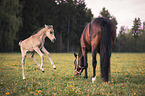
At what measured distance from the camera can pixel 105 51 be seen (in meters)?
6.06

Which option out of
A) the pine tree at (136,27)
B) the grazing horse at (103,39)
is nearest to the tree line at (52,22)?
the pine tree at (136,27)

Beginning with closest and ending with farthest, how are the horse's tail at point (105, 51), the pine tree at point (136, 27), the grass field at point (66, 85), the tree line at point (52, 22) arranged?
the grass field at point (66, 85), the horse's tail at point (105, 51), the tree line at point (52, 22), the pine tree at point (136, 27)

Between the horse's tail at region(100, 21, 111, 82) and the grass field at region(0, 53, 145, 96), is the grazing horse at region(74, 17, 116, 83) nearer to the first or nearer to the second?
the horse's tail at region(100, 21, 111, 82)

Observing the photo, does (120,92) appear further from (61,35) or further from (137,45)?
(137,45)

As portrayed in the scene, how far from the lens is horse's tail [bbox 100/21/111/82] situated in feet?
19.8

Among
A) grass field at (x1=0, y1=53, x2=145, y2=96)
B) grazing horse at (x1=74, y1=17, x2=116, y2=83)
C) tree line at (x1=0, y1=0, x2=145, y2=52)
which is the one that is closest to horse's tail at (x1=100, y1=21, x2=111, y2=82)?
grazing horse at (x1=74, y1=17, x2=116, y2=83)

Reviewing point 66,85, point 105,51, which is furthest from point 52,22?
point 105,51

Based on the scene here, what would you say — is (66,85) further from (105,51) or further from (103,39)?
(103,39)

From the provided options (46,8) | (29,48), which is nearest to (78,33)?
(46,8)

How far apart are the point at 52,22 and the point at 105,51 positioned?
4328cm

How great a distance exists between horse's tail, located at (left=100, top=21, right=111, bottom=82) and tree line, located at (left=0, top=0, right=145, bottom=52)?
33181 mm

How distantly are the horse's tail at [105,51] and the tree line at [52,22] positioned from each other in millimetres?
33181

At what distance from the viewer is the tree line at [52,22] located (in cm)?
3559

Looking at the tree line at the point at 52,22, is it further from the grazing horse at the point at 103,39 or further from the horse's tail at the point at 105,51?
the horse's tail at the point at 105,51
